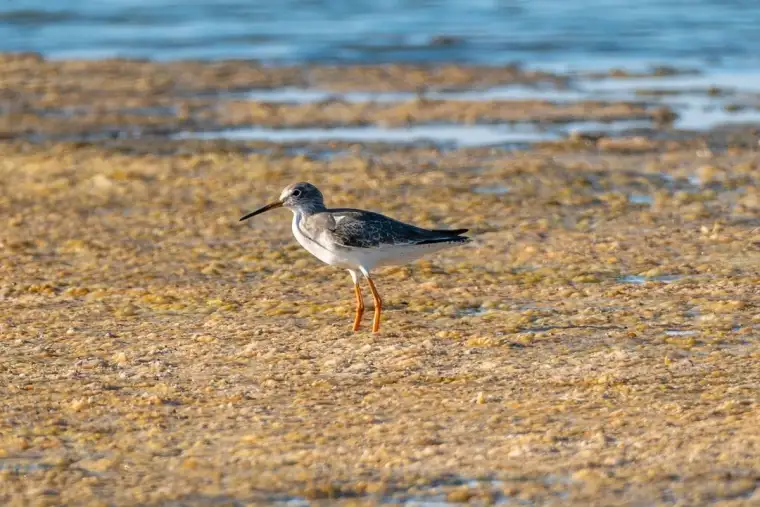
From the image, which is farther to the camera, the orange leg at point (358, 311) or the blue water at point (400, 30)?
the blue water at point (400, 30)

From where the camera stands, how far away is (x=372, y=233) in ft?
26.8

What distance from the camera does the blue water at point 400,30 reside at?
23172 millimetres

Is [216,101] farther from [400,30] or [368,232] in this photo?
[368,232]

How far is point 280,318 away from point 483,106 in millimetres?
9596

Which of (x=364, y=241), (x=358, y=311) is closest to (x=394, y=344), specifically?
(x=358, y=311)

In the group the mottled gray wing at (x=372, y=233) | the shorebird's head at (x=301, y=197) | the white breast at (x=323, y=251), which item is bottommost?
the white breast at (x=323, y=251)

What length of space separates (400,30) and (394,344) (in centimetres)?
1991

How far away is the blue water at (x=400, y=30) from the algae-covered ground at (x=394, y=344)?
10.1 metres

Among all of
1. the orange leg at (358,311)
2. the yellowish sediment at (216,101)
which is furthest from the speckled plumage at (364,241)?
the yellowish sediment at (216,101)

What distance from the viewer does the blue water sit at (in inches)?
912

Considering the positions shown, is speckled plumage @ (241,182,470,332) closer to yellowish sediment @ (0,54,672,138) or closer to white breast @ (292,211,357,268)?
white breast @ (292,211,357,268)

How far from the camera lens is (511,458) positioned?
5777 millimetres

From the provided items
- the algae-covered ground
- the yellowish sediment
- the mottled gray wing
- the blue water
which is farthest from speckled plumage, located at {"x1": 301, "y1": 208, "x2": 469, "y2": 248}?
the blue water

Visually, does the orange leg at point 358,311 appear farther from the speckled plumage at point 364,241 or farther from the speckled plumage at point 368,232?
the speckled plumage at point 368,232
